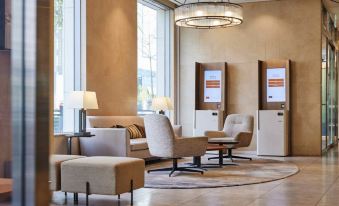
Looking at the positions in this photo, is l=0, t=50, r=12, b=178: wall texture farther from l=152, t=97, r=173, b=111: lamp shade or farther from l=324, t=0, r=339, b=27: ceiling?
l=324, t=0, r=339, b=27: ceiling

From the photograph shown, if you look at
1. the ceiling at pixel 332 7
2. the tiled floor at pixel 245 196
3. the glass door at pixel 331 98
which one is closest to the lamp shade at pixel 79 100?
the tiled floor at pixel 245 196

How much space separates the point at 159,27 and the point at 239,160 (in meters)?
4.10

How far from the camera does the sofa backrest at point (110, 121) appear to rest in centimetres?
788

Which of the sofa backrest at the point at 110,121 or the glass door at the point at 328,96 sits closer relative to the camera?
the sofa backrest at the point at 110,121

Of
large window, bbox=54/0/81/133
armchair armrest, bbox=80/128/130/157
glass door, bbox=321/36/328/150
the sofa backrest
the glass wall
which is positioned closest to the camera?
armchair armrest, bbox=80/128/130/157

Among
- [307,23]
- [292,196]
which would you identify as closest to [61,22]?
[292,196]

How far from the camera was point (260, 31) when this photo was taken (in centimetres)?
1119

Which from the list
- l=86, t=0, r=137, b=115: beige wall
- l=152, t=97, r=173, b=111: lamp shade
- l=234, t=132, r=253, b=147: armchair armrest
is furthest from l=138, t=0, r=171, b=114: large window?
l=234, t=132, r=253, b=147: armchair armrest

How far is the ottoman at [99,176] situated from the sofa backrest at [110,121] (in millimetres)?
2962

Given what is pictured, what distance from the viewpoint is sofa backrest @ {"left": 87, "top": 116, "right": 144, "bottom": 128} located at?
7883mm

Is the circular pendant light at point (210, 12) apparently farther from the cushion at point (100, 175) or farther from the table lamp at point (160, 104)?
the cushion at point (100, 175)

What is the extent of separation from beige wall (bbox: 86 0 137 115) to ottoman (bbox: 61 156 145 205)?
3.49 m

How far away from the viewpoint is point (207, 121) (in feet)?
36.6

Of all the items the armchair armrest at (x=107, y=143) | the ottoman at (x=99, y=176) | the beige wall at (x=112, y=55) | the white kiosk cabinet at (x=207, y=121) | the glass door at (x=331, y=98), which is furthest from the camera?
the glass door at (x=331, y=98)
